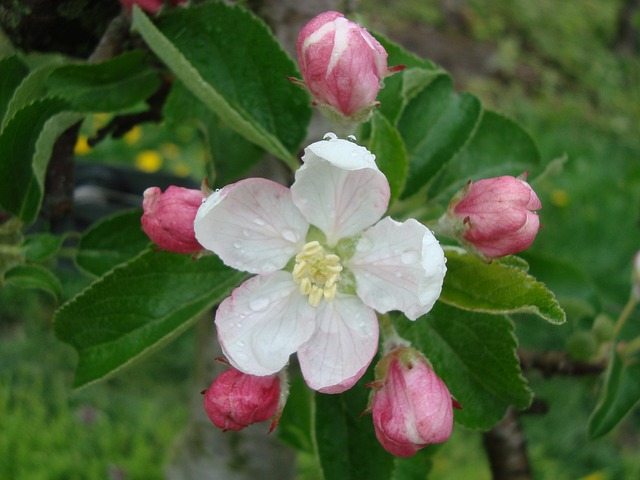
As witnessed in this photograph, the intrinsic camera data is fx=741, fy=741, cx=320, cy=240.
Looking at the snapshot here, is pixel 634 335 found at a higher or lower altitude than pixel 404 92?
lower

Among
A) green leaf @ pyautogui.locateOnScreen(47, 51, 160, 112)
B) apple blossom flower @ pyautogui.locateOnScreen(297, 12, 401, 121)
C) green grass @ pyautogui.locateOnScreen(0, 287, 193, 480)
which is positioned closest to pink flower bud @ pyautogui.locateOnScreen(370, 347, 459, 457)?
apple blossom flower @ pyautogui.locateOnScreen(297, 12, 401, 121)

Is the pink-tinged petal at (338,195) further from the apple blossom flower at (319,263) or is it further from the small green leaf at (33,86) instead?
the small green leaf at (33,86)

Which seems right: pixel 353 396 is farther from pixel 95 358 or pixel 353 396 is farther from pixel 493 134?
pixel 493 134

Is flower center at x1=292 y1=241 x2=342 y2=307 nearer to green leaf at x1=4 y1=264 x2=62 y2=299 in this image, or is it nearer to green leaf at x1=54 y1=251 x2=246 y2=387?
green leaf at x1=54 y1=251 x2=246 y2=387

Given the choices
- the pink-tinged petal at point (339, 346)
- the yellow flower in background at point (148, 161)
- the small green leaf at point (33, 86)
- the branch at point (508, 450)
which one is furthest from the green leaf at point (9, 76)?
the yellow flower in background at point (148, 161)

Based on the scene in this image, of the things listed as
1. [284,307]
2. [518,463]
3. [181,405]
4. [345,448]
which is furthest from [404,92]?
[181,405]
